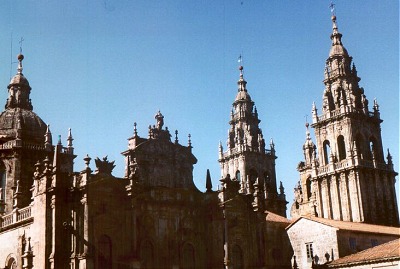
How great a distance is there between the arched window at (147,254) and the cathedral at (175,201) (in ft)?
0.23

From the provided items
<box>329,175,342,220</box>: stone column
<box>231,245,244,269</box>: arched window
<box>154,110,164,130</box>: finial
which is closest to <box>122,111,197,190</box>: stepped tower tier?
<box>154,110,164,130</box>: finial

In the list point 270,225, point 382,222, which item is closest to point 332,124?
point 382,222

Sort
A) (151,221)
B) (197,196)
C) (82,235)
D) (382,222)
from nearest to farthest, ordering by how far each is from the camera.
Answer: (82,235) < (151,221) < (197,196) < (382,222)

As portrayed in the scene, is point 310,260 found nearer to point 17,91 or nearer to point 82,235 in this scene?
point 82,235

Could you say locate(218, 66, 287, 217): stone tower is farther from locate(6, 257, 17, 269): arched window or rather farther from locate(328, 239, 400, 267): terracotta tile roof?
locate(6, 257, 17, 269): arched window

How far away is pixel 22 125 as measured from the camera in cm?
4947

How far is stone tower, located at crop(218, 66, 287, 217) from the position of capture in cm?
7481

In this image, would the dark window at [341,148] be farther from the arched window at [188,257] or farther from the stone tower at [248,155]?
the arched window at [188,257]

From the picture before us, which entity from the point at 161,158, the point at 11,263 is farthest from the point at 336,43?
the point at 11,263

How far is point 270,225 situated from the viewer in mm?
51500

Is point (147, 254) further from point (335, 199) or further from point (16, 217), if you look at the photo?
Result: point (335, 199)

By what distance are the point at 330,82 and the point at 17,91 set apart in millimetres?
38279

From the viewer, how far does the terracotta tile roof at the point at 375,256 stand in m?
40.6

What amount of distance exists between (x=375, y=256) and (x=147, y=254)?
16.5 m
